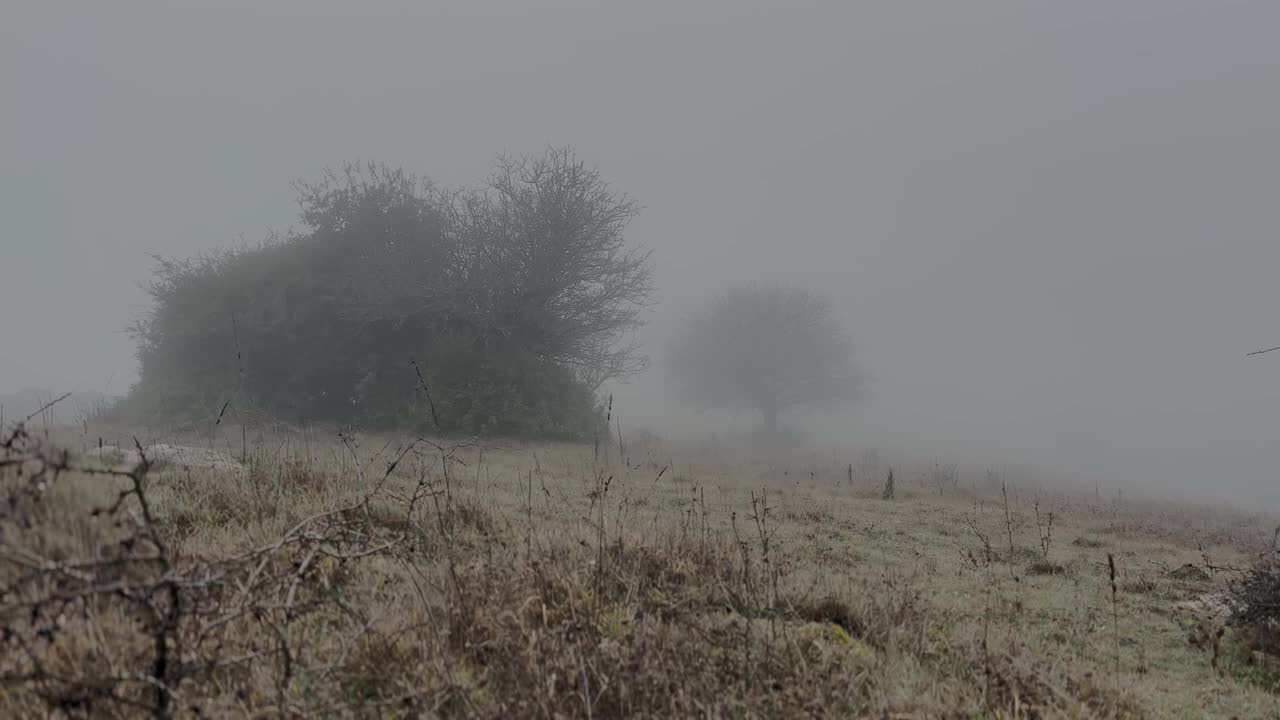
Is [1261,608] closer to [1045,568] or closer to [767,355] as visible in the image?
[1045,568]

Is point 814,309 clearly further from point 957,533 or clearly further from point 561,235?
point 957,533

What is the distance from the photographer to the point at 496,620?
344cm

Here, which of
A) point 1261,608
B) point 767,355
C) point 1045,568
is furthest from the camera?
point 767,355

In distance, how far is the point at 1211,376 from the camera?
89.7 meters

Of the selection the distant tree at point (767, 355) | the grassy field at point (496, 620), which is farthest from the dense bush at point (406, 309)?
the distant tree at point (767, 355)

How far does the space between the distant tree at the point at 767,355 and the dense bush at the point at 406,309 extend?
18.4 meters

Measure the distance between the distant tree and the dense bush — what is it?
18431 millimetres

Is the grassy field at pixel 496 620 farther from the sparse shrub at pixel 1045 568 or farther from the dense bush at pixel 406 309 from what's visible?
the dense bush at pixel 406 309

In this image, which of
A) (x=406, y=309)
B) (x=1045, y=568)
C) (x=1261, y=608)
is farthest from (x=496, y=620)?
(x=406, y=309)

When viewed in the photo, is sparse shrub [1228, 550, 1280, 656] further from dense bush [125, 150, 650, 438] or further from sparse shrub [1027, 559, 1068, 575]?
dense bush [125, 150, 650, 438]

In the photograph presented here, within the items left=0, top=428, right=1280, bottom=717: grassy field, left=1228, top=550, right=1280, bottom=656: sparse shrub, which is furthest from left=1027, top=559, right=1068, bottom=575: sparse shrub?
left=1228, top=550, right=1280, bottom=656: sparse shrub

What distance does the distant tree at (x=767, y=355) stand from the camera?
131ft

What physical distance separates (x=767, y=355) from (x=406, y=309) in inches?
931

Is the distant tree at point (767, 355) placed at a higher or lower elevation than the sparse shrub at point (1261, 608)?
higher
